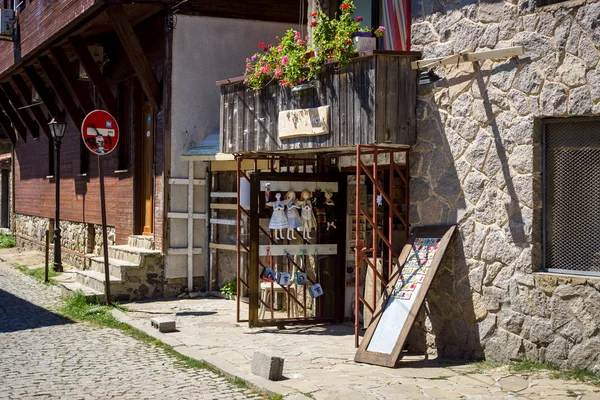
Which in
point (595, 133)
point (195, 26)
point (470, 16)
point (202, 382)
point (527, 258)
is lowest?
point (202, 382)

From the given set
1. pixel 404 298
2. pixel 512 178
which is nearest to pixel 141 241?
pixel 404 298

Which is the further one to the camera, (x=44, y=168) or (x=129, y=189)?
(x=44, y=168)

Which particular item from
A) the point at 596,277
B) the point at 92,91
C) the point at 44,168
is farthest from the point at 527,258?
the point at 44,168

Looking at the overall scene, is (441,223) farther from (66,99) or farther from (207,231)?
(66,99)

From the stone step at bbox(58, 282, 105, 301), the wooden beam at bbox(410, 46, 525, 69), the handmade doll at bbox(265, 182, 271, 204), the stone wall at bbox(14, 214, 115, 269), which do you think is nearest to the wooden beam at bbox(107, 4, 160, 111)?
the stone step at bbox(58, 282, 105, 301)

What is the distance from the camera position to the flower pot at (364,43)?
933 centimetres

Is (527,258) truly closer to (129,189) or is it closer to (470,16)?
(470,16)

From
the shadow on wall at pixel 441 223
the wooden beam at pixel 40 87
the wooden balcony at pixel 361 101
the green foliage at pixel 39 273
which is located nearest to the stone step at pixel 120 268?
the green foliage at pixel 39 273

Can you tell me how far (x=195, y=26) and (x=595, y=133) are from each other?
8.34 m

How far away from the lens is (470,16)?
8.56 m

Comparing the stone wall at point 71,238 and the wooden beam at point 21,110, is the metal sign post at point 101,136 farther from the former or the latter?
the wooden beam at point 21,110

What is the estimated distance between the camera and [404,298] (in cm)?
870

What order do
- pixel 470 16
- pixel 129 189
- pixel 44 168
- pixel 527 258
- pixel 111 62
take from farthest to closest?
pixel 44 168 < pixel 111 62 < pixel 129 189 < pixel 470 16 < pixel 527 258

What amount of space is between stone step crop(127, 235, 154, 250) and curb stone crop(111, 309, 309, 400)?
9.82 feet
